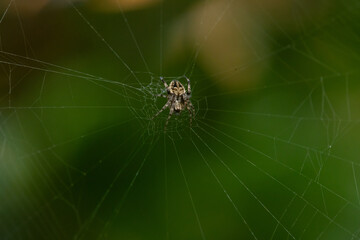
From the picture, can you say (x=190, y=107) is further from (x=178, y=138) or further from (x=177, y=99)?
(x=178, y=138)

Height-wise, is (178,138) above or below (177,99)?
below

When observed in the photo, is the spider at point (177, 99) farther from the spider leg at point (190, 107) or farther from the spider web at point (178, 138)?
the spider web at point (178, 138)

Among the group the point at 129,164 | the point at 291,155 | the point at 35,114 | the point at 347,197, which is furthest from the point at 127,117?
the point at 347,197

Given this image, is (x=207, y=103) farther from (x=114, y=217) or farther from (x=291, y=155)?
(x=114, y=217)

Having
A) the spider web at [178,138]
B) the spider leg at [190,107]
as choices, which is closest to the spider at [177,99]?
the spider leg at [190,107]

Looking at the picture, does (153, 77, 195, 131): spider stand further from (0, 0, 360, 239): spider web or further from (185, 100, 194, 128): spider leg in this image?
(0, 0, 360, 239): spider web

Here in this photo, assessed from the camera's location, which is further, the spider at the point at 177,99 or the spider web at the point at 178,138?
the spider at the point at 177,99

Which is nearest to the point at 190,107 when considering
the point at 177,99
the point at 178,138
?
the point at 177,99

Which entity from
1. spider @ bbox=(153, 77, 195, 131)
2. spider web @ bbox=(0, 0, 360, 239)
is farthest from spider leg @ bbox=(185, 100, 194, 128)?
spider web @ bbox=(0, 0, 360, 239)
